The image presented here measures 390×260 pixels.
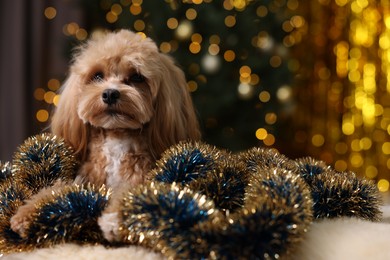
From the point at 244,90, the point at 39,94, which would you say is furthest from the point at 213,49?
the point at 39,94

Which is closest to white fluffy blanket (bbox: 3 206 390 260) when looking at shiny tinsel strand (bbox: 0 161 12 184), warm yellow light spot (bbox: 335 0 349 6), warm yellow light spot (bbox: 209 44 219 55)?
shiny tinsel strand (bbox: 0 161 12 184)

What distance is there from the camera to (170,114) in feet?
4.14

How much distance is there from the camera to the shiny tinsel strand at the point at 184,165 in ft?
3.40

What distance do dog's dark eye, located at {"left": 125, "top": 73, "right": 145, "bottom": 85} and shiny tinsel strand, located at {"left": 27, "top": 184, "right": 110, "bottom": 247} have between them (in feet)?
1.34

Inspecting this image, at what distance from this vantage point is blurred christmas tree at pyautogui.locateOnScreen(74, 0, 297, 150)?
2.76m

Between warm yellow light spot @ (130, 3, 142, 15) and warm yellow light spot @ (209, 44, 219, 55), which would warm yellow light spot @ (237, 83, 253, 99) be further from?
warm yellow light spot @ (130, 3, 142, 15)

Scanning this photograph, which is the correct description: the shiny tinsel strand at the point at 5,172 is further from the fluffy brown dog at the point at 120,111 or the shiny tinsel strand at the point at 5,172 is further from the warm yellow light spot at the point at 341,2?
the warm yellow light spot at the point at 341,2

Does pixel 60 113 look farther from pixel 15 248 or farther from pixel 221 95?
pixel 221 95

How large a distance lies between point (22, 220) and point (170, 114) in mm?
489

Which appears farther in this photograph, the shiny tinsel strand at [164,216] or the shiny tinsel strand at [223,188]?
the shiny tinsel strand at [223,188]

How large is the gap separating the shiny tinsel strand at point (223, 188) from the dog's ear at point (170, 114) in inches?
9.5

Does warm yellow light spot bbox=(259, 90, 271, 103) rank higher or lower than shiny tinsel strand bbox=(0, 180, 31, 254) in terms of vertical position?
higher

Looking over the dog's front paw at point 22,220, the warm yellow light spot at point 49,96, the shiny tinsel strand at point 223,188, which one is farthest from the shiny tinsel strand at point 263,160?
the warm yellow light spot at point 49,96

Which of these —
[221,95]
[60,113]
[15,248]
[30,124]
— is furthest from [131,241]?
[30,124]
